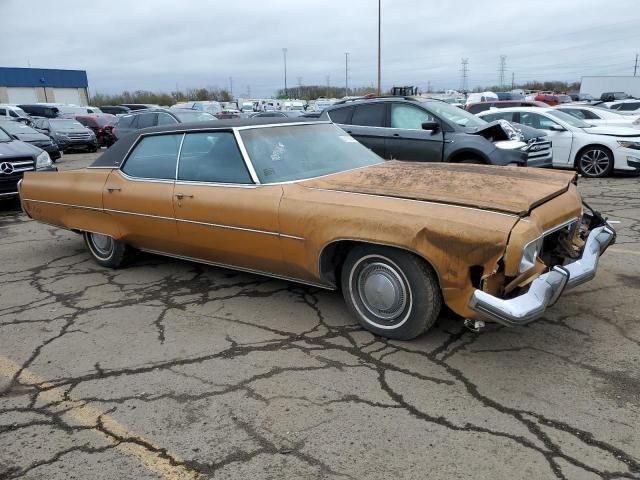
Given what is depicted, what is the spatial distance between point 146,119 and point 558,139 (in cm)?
1058

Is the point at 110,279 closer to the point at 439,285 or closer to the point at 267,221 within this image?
the point at 267,221

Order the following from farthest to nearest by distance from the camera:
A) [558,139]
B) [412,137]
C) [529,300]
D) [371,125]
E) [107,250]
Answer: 1. [558,139]
2. [371,125]
3. [412,137]
4. [107,250]
5. [529,300]

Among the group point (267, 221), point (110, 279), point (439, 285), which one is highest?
point (267, 221)

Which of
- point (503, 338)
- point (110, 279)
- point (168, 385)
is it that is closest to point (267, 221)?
point (168, 385)

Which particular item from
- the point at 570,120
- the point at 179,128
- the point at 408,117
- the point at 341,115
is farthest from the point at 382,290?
the point at 570,120

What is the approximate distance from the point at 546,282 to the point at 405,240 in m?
0.85

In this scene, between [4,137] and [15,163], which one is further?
[4,137]

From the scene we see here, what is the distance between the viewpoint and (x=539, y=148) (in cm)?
902

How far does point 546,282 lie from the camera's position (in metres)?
3.05

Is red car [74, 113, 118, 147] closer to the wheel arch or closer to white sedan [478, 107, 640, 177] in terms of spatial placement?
white sedan [478, 107, 640, 177]

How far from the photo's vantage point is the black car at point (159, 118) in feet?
45.5

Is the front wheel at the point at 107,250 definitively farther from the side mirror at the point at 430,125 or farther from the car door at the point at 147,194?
the side mirror at the point at 430,125

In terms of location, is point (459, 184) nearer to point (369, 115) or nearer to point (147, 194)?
point (147, 194)

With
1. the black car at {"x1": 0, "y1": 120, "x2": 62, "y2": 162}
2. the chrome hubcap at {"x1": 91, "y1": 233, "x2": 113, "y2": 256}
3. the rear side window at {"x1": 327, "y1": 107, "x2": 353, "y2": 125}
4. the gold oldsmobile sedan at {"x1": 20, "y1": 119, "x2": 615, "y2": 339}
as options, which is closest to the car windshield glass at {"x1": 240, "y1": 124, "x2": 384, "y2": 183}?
the gold oldsmobile sedan at {"x1": 20, "y1": 119, "x2": 615, "y2": 339}
